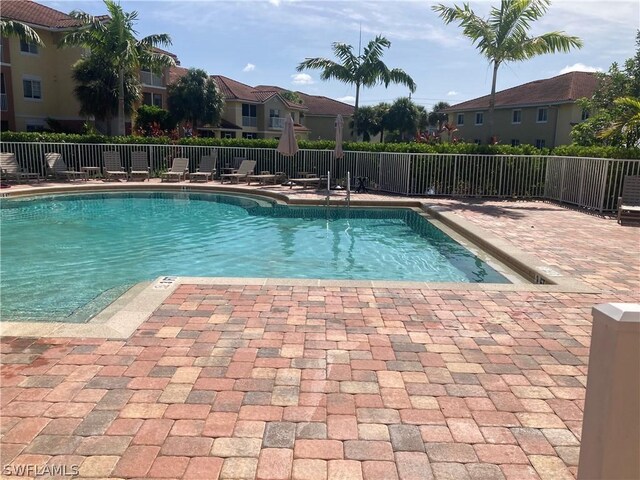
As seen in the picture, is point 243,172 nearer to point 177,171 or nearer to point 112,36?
point 177,171

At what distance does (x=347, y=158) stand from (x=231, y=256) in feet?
36.0

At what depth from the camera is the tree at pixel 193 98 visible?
1390 inches

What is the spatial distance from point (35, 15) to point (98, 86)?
7.59 meters

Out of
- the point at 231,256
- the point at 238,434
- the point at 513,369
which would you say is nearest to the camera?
the point at 238,434

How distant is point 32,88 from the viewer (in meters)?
29.5

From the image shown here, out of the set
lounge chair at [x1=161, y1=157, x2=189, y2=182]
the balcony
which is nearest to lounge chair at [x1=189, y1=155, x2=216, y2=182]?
lounge chair at [x1=161, y1=157, x2=189, y2=182]

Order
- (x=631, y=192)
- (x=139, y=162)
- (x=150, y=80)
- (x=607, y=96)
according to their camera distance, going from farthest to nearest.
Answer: (x=150, y=80) < (x=607, y=96) < (x=139, y=162) < (x=631, y=192)

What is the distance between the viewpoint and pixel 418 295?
545 centimetres

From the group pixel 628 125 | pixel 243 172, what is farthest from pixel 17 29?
pixel 628 125

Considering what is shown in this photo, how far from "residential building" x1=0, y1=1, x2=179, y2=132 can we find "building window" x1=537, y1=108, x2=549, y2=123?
25491mm

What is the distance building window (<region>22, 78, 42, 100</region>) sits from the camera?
95.6 feet

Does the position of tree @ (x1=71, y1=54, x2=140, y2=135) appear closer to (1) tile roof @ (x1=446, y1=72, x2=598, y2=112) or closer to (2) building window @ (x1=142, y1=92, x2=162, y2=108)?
(2) building window @ (x1=142, y1=92, x2=162, y2=108)

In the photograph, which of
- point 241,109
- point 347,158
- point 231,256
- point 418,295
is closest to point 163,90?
point 241,109

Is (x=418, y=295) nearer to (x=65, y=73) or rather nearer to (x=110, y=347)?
(x=110, y=347)
